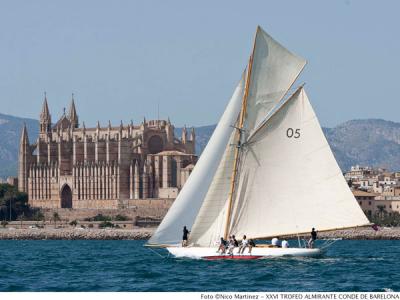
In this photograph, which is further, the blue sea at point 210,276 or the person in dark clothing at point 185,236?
the person in dark clothing at point 185,236

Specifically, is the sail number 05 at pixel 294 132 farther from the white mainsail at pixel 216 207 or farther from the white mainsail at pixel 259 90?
the white mainsail at pixel 216 207

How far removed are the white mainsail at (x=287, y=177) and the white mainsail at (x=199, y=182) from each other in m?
1.08

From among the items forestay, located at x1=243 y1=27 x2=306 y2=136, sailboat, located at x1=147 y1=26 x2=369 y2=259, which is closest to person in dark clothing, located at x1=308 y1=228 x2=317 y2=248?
sailboat, located at x1=147 y1=26 x2=369 y2=259

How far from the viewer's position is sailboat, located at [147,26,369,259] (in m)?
54.8

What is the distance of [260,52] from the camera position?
Result: 180ft

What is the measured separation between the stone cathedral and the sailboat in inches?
4598

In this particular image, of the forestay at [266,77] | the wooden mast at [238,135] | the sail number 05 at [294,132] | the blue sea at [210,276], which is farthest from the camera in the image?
the sail number 05 at [294,132]

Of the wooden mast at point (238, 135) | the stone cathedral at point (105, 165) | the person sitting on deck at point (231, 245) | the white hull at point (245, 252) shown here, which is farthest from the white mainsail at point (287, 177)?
the stone cathedral at point (105, 165)

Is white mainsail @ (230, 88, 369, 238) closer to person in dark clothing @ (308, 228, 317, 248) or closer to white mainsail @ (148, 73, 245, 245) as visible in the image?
person in dark clothing @ (308, 228, 317, 248)

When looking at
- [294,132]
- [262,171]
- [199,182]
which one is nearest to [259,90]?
[294,132]

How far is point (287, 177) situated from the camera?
181ft

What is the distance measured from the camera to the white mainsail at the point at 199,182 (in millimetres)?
54938

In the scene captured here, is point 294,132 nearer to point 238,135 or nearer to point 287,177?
point 287,177

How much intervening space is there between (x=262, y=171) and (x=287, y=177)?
40.9 inches
